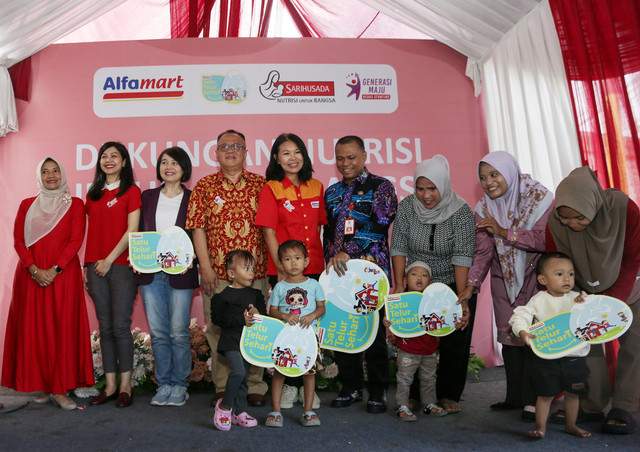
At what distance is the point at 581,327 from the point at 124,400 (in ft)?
8.53

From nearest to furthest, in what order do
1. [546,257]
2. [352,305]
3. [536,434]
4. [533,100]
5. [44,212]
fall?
[536,434], [546,257], [352,305], [44,212], [533,100]

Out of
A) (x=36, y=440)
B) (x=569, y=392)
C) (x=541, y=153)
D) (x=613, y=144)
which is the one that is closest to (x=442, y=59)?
(x=541, y=153)

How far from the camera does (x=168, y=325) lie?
Answer: 3.39 metres

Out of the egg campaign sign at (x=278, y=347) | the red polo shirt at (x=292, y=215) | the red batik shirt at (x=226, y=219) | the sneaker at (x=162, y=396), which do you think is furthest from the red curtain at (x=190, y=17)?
the egg campaign sign at (x=278, y=347)

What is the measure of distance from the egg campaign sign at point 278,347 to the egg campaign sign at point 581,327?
1091 millimetres

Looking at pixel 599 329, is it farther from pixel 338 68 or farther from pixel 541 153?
pixel 338 68

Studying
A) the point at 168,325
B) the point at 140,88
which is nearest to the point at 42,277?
the point at 168,325

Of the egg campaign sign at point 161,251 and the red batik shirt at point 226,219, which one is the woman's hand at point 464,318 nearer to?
the red batik shirt at point 226,219

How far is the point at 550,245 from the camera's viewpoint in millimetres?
2820

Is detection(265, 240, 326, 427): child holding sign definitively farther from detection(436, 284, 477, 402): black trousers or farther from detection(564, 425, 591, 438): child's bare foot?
detection(564, 425, 591, 438): child's bare foot

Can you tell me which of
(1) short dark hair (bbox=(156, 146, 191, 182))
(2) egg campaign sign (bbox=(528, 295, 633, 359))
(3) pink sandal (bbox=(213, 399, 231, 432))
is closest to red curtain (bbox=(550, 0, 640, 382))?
(2) egg campaign sign (bbox=(528, 295, 633, 359))

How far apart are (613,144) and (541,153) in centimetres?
83

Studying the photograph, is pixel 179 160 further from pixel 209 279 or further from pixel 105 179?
pixel 209 279

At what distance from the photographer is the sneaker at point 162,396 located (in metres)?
3.33
